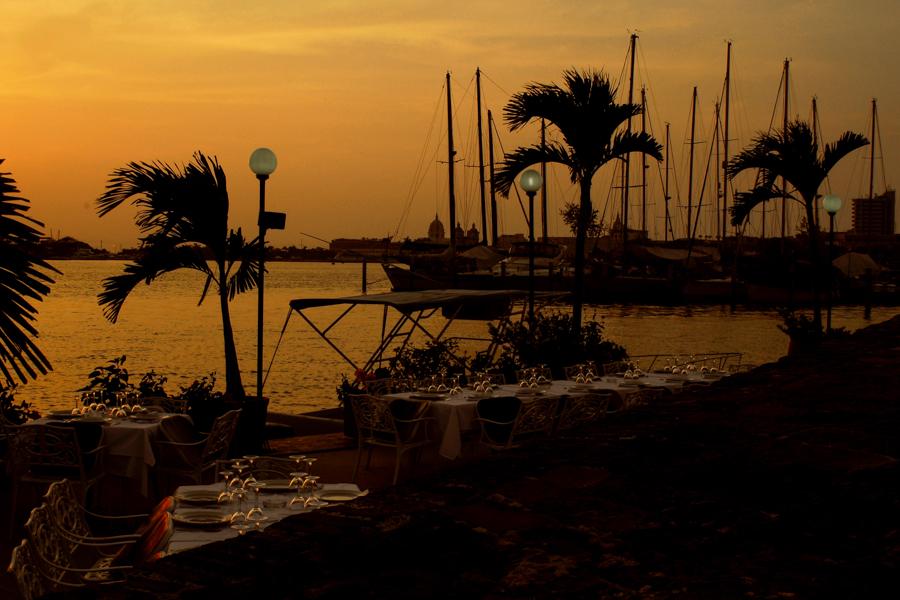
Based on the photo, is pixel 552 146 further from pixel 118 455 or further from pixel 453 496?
pixel 453 496

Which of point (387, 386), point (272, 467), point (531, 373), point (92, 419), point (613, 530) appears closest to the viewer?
point (613, 530)

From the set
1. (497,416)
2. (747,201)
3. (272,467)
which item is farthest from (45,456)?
(747,201)

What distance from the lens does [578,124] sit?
1697 cm

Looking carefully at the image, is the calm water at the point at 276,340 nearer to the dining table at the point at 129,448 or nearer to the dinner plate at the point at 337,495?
the dining table at the point at 129,448

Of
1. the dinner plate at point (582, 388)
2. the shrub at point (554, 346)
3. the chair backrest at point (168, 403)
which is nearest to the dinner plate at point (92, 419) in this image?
the chair backrest at point (168, 403)

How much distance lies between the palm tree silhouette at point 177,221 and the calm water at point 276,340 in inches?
488

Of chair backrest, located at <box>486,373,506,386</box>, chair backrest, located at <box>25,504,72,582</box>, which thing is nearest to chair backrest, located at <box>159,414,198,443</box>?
chair backrest, located at <box>25,504,72,582</box>

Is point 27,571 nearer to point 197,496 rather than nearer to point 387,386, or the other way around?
point 197,496

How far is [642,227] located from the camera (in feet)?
235

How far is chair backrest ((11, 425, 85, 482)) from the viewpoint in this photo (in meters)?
8.78

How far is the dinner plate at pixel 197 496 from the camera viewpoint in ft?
19.1

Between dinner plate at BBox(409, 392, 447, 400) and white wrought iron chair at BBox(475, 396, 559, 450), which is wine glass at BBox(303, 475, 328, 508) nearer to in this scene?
white wrought iron chair at BBox(475, 396, 559, 450)

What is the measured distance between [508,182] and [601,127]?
1.71m

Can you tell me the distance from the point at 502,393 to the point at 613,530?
32.1 feet
